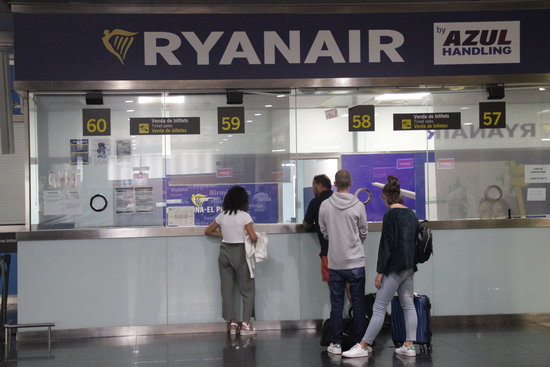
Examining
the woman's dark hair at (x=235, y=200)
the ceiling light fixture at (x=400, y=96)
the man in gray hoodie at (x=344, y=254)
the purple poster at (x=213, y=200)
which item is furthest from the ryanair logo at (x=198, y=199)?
the ceiling light fixture at (x=400, y=96)

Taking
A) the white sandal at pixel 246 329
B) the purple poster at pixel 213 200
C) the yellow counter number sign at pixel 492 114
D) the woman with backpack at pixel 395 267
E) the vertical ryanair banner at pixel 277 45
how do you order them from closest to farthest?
1. the woman with backpack at pixel 395 267
2. the white sandal at pixel 246 329
3. the vertical ryanair banner at pixel 277 45
4. the purple poster at pixel 213 200
5. the yellow counter number sign at pixel 492 114

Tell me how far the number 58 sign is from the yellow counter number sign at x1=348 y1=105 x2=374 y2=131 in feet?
10.4

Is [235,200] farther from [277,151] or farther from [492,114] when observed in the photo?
[492,114]

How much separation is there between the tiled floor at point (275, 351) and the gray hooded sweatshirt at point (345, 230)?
3.31ft

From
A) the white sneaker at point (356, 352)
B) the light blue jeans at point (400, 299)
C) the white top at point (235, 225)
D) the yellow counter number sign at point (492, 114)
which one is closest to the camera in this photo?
the light blue jeans at point (400, 299)

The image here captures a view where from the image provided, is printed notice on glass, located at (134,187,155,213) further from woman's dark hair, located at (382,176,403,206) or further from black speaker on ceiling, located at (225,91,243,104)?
woman's dark hair, located at (382,176,403,206)

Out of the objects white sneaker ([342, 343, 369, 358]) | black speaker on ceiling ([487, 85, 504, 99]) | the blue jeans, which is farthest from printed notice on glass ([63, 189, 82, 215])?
black speaker on ceiling ([487, 85, 504, 99])

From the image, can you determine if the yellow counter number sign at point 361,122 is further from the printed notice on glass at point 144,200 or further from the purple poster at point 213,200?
the printed notice on glass at point 144,200

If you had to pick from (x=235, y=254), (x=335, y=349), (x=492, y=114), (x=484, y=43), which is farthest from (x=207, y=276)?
(x=484, y=43)

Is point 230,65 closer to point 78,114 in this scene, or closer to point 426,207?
point 78,114

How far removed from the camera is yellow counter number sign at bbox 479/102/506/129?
8.92 metres

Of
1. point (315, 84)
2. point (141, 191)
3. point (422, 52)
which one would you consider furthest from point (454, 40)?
point (141, 191)

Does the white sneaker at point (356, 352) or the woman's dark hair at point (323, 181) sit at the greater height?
the woman's dark hair at point (323, 181)

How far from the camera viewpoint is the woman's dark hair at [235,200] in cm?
801
